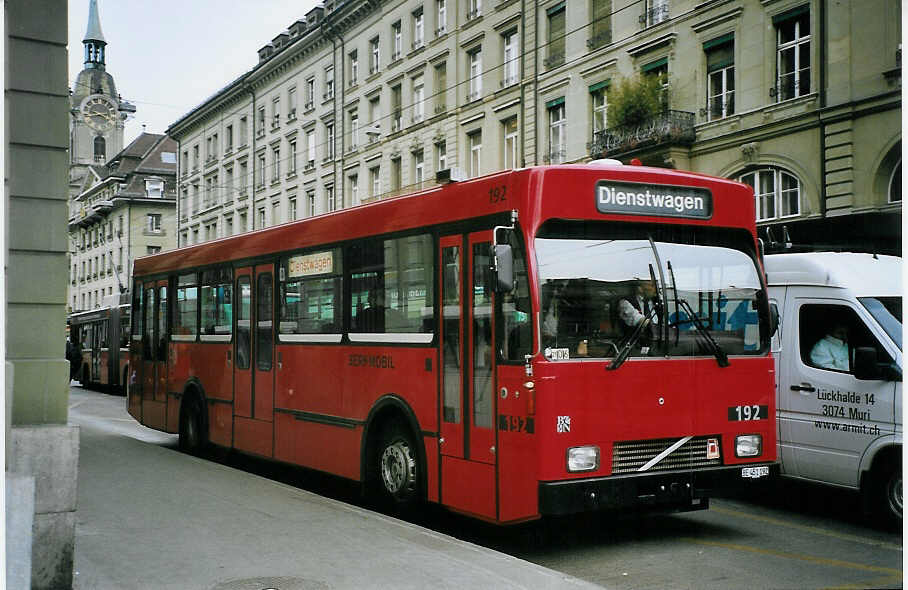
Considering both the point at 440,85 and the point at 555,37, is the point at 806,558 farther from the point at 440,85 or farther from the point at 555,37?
the point at 440,85

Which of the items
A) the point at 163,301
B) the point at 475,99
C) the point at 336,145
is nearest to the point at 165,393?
the point at 163,301

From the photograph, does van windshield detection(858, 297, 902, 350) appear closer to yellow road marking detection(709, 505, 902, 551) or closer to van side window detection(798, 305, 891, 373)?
van side window detection(798, 305, 891, 373)

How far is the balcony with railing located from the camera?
921 inches

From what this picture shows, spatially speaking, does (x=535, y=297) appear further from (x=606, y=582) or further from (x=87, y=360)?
(x=87, y=360)

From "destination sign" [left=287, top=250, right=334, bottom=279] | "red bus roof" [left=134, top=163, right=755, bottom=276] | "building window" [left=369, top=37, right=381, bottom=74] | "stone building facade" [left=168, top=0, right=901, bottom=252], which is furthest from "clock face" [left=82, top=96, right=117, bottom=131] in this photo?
"red bus roof" [left=134, top=163, right=755, bottom=276]

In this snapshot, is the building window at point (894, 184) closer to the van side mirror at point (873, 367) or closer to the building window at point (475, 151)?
the van side mirror at point (873, 367)

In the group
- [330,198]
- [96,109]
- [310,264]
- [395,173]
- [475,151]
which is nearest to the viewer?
[310,264]

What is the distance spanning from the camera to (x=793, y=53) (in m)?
21.0

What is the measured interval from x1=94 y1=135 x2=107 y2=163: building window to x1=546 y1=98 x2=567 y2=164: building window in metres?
74.1

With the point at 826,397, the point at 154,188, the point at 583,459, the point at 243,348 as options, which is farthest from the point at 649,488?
the point at 154,188

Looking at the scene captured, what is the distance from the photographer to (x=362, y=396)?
9.49 meters

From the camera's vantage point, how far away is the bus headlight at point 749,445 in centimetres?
775

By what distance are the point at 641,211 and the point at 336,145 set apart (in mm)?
26661

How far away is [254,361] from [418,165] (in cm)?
1768
